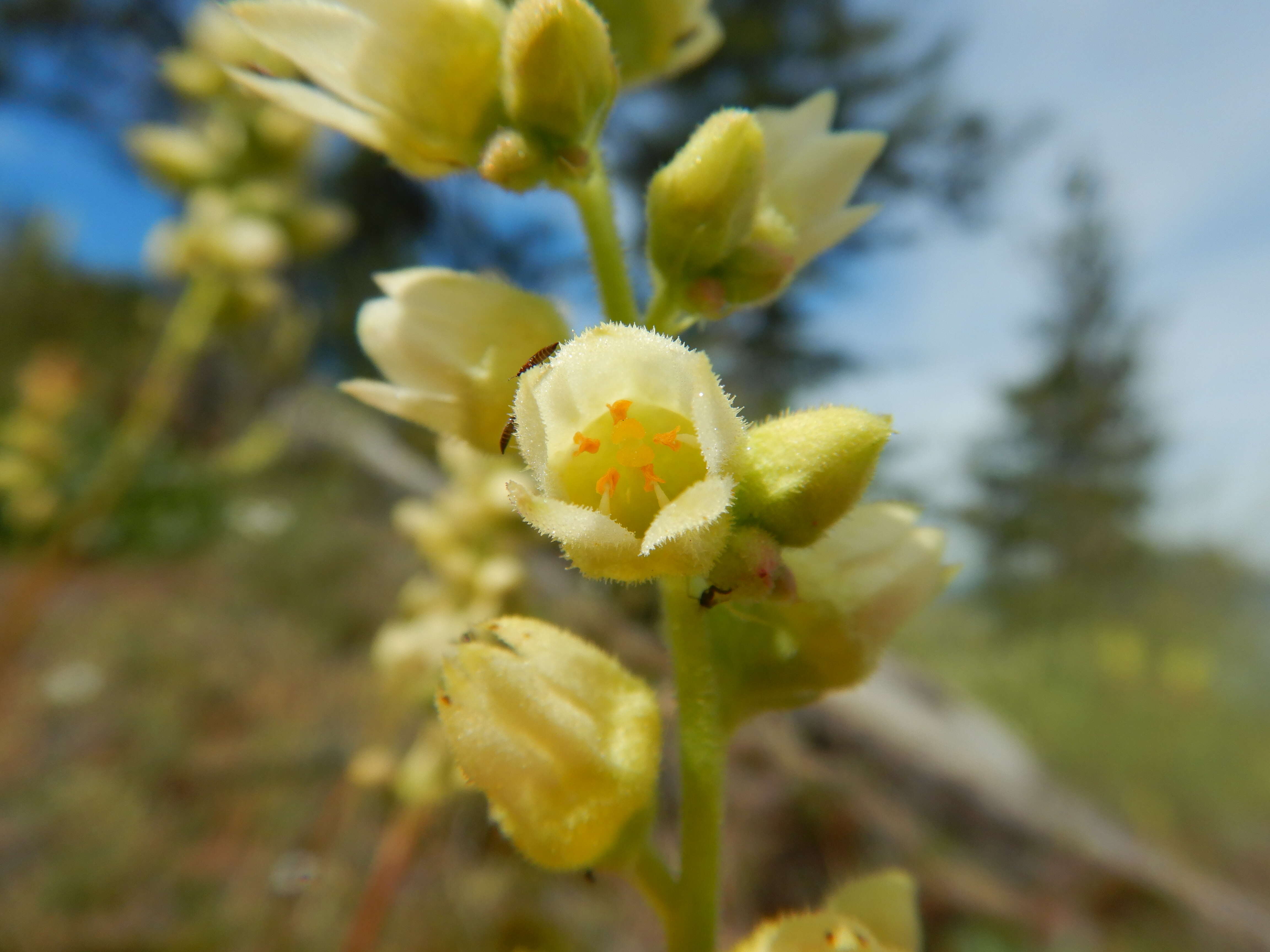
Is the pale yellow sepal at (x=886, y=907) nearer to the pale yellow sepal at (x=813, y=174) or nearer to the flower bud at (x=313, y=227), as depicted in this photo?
the pale yellow sepal at (x=813, y=174)

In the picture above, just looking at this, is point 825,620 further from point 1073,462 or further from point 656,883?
point 1073,462

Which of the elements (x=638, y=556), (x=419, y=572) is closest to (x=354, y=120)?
(x=638, y=556)

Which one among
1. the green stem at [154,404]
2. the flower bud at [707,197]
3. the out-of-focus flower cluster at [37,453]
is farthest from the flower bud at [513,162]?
the out-of-focus flower cluster at [37,453]

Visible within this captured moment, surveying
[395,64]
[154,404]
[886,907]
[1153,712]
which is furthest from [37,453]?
[1153,712]

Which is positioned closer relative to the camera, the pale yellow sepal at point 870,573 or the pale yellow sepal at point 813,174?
the pale yellow sepal at point 870,573

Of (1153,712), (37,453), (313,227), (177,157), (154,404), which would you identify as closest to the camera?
(154,404)

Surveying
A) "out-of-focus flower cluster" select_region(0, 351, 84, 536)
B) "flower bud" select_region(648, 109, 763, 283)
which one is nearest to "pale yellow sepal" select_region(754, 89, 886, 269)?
"flower bud" select_region(648, 109, 763, 283)
